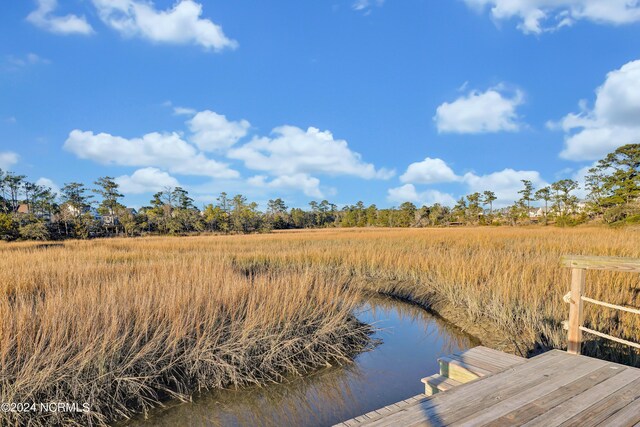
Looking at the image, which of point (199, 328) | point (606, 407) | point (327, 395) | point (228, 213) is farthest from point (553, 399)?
point (228, 213)

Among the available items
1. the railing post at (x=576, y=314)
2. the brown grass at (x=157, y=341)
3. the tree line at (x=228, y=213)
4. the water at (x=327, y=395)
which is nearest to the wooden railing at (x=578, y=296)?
the railing post at (x=576, y=314)

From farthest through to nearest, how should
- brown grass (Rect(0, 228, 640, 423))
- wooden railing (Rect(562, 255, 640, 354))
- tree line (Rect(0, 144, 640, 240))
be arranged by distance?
tree line (Rect(0, 144, 640, 240)) → brown grass (Rect(0, 228, 640, 423)) → wooden railing (Rect(562, 255, 640, 354))

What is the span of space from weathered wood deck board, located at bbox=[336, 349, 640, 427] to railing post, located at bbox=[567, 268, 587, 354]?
49 centimetres

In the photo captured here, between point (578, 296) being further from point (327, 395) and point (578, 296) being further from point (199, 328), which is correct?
point (199, 328)

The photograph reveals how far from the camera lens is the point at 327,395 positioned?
12.3 feet

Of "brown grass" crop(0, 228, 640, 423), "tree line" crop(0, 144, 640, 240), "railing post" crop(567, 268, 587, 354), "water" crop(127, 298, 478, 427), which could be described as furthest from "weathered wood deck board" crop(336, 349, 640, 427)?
"tree line" crop(0, 144, 640, 240)

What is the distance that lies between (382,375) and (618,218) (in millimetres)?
32239

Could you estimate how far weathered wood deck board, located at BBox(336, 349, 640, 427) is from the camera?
6.40ft

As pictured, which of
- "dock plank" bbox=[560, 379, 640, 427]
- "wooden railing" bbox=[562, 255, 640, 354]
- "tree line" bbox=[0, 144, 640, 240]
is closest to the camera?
"dock plank" bbox=[560, 379, 640, 427]

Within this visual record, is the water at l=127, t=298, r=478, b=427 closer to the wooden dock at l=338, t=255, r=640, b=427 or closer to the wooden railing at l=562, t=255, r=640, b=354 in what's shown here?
the wooden dock at l=338, t=255, r=640, b=427

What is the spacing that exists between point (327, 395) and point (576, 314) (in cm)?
268

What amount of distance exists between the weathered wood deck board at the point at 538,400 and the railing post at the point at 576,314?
486 millimetres

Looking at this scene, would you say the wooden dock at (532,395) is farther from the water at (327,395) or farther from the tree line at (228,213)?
the tree line at (228,213)

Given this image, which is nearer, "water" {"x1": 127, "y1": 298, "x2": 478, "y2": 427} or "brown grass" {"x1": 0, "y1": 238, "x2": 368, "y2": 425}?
"brown grass" {"x1": 0, "y1": 238, "x2": 368, "y2": 425}
